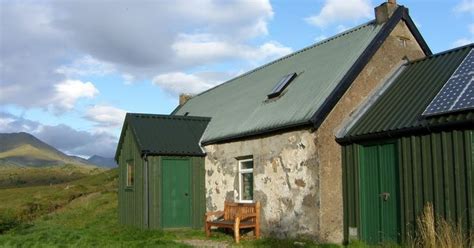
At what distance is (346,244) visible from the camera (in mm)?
13547

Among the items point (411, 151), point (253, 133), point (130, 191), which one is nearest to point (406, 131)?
point (411, 151)

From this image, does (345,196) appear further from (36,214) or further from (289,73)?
(36,214)

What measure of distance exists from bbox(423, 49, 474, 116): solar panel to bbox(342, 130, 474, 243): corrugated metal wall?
1.71 ft

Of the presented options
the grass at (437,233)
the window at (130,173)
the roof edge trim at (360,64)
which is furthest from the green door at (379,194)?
the window at (130,173)

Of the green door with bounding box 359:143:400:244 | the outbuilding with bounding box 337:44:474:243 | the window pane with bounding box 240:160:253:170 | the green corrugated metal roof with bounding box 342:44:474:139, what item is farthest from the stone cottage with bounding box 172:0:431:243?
the green door with bounding box 359:143:400:244

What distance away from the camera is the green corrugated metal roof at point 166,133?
60.4ft

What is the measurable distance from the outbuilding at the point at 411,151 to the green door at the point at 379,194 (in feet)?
0.08

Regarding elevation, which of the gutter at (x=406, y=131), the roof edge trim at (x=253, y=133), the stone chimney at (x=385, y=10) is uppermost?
the stone chimney at (x=385, y=10)

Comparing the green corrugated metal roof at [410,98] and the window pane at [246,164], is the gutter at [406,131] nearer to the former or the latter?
the green corrugated metal roof at [410,98]

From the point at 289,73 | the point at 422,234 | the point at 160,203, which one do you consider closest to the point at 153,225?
the point at 160,203

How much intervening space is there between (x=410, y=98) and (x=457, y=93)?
1646 mm

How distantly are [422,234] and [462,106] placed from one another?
2.80 metres

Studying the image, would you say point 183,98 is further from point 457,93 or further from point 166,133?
point 457,93

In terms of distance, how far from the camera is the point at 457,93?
1162 cm
